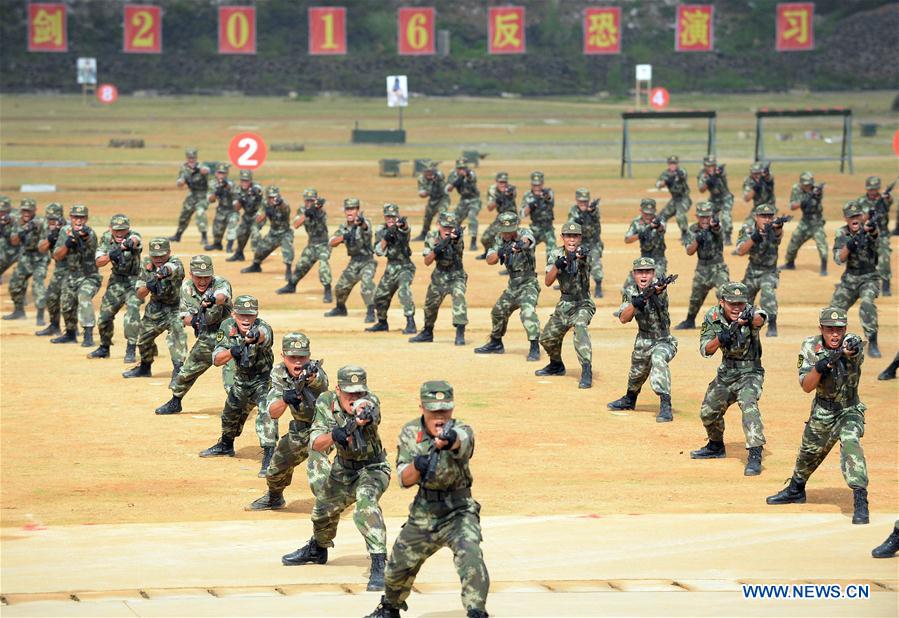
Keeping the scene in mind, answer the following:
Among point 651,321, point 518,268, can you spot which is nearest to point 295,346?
point 651,321

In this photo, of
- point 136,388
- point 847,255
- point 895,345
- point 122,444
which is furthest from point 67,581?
point 895,345

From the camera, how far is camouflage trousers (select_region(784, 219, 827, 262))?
95.6 ft

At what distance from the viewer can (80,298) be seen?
22.2 metres

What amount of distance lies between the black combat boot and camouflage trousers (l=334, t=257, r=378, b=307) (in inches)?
505

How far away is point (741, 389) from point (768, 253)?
25.5ft

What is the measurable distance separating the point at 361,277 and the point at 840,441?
1257cm

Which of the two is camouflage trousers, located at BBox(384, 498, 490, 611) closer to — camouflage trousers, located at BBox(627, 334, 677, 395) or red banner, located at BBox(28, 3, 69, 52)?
camouflage trousers, located at BBox(627, 334, 677, 395)

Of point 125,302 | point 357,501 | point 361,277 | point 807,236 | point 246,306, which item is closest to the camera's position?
point 357,501

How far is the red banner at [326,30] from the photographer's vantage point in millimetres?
93125

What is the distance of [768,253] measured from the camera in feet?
74.3

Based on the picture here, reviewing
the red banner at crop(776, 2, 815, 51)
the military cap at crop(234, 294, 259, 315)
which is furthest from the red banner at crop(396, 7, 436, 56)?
the military cap at crop(234, 294, 259, 315)

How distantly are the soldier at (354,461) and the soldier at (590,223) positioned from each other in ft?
50.6

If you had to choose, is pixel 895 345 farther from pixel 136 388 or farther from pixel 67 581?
pixel 67 581

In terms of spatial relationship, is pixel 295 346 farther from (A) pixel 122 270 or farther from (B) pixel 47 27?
(B) pixel 47 27
